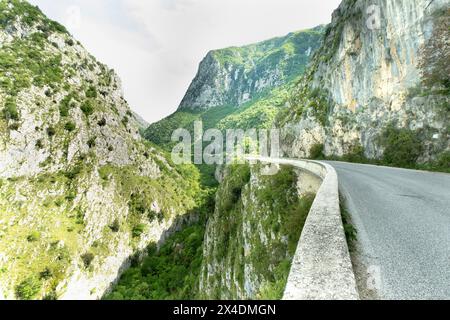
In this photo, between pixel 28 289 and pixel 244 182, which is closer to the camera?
pixel 244 182

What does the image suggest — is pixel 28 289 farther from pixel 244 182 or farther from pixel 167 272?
pixel 244 182

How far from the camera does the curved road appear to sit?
3.25 meters

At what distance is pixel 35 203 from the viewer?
49875 millimetres

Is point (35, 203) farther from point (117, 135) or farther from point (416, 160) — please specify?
point (416, 160)

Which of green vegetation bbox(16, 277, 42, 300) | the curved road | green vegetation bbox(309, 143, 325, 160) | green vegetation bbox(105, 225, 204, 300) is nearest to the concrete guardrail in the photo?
the curved road

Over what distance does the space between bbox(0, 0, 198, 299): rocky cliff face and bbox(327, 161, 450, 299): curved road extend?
5319cm

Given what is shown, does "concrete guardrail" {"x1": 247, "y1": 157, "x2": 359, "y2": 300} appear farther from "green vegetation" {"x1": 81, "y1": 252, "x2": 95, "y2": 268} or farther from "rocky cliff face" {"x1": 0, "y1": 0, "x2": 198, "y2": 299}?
"green vegetation" {"x1": 81, "y1": 252, "x2": 95, "y2": 268}

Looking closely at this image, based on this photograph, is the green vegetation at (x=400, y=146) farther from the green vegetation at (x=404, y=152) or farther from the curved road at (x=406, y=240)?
the curved road at (x=406, y=240)

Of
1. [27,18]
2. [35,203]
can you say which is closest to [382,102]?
[35,203]

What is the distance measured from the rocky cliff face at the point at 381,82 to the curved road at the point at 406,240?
15.3m

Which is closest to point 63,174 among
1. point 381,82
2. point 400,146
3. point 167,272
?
point 167,272

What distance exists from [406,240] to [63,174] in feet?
225

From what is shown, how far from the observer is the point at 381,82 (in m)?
28.7

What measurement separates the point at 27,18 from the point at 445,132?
105063 millimetres
